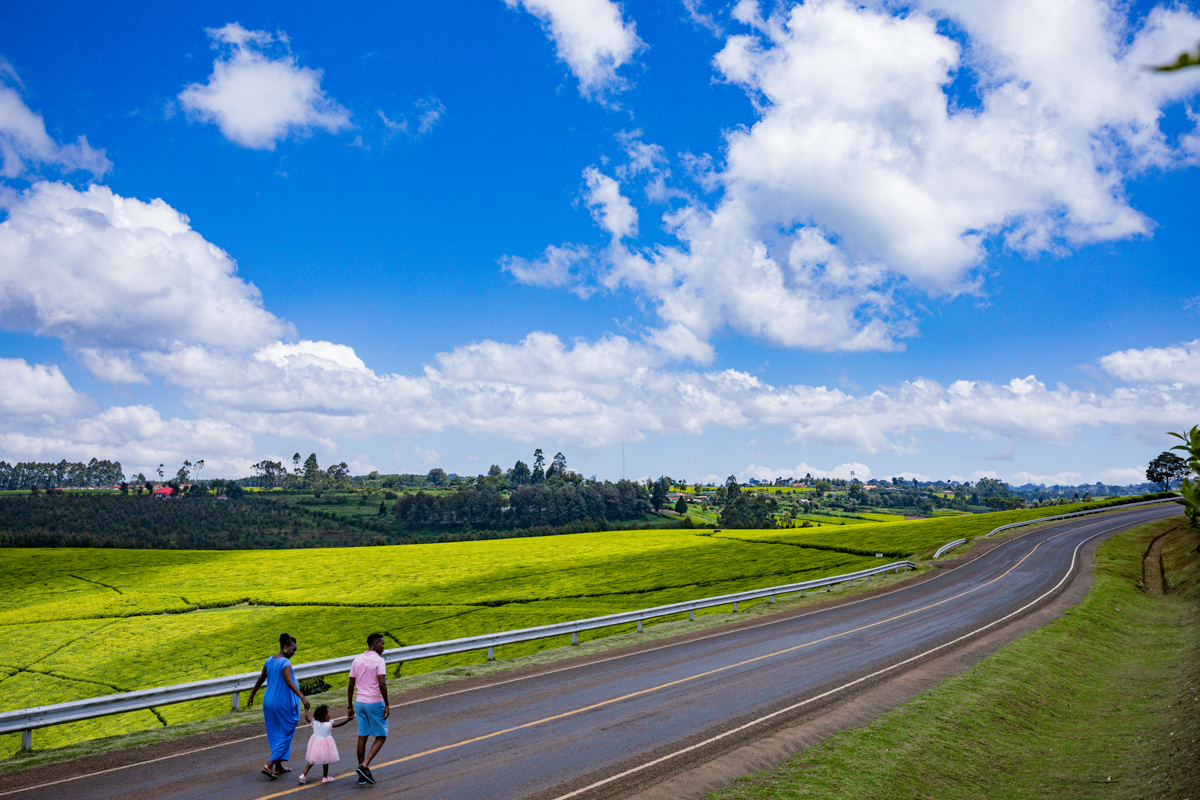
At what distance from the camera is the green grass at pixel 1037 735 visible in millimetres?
11688

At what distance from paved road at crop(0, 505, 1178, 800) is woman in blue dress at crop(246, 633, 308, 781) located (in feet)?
1.74

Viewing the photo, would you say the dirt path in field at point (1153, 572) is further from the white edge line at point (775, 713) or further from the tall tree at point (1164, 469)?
the tall tree at point (1164, 469)

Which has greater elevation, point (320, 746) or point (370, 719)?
point (370, 719)

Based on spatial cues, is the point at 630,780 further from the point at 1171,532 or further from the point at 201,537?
the point at 201,537

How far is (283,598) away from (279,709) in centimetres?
4500

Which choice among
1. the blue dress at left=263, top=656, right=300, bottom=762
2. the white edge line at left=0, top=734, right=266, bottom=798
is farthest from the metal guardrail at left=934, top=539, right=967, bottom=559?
the blue dress at left=263, top=656, right=300, bottom=762

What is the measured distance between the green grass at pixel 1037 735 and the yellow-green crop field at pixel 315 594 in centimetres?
2094

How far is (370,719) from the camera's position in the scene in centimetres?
1125

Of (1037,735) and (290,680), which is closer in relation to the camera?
(290,680)

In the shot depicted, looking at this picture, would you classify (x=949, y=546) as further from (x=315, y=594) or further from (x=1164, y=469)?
(x=1164, y=469)

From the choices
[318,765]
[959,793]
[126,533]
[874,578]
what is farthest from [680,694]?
[126,533]

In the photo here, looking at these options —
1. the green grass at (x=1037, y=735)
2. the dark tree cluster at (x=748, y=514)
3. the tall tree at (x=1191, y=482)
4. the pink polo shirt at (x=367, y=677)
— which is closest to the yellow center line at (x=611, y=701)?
the pink polo shirt at (x=367, y=677)

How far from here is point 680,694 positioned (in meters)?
17.0

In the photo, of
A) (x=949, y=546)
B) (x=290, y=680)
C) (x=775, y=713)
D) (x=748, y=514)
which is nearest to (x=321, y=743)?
(x=290, y=680)
